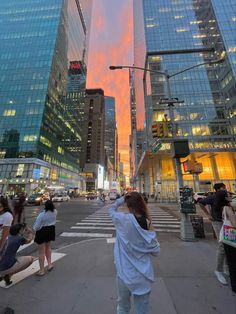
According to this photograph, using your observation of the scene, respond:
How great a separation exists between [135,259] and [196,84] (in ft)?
190

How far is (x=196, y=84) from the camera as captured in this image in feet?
164

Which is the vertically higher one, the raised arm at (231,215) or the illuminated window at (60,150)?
the illuminated window at (60,150)

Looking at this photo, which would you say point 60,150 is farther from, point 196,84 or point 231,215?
point 231,215

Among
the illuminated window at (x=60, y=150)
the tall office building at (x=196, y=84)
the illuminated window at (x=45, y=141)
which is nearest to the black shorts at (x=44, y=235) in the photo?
the tall office building at (x=196, y=84)

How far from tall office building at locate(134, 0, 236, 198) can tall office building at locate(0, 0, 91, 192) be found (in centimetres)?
3948

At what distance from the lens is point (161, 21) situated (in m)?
58.3

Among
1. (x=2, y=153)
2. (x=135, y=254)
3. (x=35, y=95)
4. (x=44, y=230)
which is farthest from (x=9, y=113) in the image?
(x=135, y=254)

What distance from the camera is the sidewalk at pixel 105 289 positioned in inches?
117

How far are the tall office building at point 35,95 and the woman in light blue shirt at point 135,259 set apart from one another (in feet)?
195

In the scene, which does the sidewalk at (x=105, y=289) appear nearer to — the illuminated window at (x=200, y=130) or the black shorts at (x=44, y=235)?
the black shorts at (x=44, y=235)

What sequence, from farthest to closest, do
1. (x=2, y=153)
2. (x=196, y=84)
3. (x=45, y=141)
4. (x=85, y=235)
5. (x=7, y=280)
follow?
1. (x=45, y=141)
2. (x=2, y=153)
3. (x=196, y=84)
4. (x=85, y=235)
5. (x=7, y=280)

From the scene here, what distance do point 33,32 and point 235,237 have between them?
4016 inches

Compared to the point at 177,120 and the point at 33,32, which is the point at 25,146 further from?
the point at 33,32

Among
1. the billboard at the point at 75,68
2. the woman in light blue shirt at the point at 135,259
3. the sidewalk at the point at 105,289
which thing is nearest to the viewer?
the woman in light blue shirt at the point at 135,259
